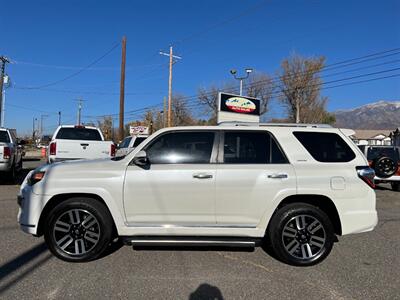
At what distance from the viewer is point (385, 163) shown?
1283cm

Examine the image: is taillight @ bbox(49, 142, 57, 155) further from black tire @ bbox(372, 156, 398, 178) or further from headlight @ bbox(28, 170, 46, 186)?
black tire @ bbox(372, 156, 398, 178)

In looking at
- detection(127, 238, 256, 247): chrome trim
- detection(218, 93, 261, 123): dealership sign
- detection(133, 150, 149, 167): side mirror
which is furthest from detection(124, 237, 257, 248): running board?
detection(218, 93, 261, 123): dealership sign

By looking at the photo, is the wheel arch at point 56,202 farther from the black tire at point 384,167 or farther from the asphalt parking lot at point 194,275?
the black tire at point 384,167

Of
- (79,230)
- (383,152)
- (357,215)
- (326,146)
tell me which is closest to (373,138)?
(383,152)

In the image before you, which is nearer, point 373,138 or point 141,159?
point 141,159

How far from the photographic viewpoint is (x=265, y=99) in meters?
56.8

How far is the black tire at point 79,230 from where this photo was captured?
5.20 meters

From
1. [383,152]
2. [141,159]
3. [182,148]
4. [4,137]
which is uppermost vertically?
[4,137]

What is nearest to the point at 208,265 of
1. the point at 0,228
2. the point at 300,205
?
the point at 300,205

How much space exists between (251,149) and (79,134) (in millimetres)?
9306

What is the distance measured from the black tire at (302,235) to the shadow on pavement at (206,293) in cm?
116

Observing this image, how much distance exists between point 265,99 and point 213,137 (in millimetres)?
52575

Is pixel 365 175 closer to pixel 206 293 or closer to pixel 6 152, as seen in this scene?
pixel 206 293

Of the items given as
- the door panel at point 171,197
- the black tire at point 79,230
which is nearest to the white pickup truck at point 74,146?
the black tire at point 79,230
